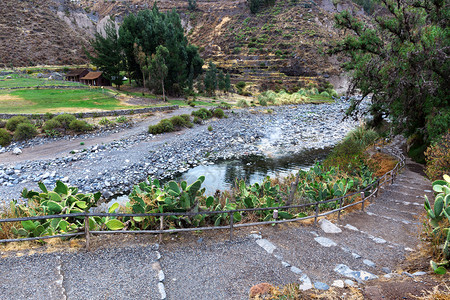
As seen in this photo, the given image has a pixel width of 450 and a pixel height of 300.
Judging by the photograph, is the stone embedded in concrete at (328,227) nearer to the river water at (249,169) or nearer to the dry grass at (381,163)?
the dry grass at (381,163)

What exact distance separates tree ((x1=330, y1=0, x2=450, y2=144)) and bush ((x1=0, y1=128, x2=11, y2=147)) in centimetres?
2127

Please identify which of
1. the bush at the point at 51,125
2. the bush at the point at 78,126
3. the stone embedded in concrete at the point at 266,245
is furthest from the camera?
the bush at the point at 78,126

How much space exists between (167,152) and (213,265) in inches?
522

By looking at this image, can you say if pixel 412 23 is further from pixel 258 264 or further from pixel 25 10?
pixel 25 10

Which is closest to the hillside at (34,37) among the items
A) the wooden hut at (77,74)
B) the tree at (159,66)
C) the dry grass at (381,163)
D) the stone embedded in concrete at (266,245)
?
the wooden hut at (77,74)

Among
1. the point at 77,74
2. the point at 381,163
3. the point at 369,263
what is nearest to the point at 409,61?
the point at 381,163

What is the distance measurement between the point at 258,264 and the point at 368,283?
160cm

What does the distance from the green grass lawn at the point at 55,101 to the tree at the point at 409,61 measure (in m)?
22.1

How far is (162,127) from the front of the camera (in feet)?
69.7

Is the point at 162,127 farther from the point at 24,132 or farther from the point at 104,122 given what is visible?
the point at 24,132

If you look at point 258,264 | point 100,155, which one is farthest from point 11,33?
point 258,264

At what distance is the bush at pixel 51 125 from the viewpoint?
18.4 meters

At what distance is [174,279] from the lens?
378 cm

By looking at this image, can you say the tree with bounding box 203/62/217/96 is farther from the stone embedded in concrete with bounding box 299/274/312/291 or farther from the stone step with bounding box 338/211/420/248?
the stone embedded in concrete with bounding box 299/274/312/291
